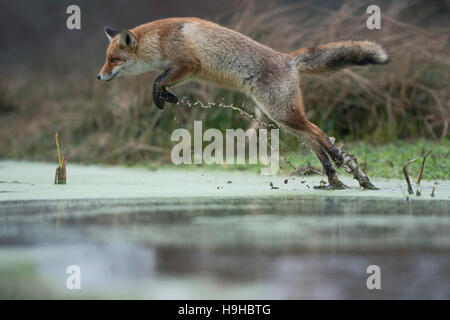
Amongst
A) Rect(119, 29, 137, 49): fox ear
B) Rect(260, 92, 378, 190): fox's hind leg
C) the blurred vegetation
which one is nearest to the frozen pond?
Rect(260, 92, 378, 190): fox's hind leg

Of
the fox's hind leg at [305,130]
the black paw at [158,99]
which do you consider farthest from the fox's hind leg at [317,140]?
the black paw at [158,99]

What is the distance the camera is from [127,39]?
670 centimetres

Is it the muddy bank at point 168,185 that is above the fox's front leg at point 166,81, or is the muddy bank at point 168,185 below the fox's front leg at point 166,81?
below

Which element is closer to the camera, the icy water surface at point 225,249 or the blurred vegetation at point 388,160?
the icy water surface at point 225,249

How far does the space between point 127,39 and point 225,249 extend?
373 cm

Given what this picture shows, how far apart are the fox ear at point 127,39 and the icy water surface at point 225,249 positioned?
2017 mm

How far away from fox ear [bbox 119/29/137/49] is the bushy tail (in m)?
1.64

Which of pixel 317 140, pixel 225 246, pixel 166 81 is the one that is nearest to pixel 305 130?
pixel 317 140

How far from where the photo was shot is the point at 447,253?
11.2 ft

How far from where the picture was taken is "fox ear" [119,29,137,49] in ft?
21.7

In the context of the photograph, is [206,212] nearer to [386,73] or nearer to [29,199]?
[29,199]

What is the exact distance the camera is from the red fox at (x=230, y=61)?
6.45 metres

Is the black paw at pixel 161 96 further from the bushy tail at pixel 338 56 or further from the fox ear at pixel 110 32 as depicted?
the bushy tail at pixel 338 56

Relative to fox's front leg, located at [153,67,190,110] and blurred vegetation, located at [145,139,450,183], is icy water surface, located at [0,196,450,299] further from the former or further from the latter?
blurred vegetation, located at [145,139,450,183]
